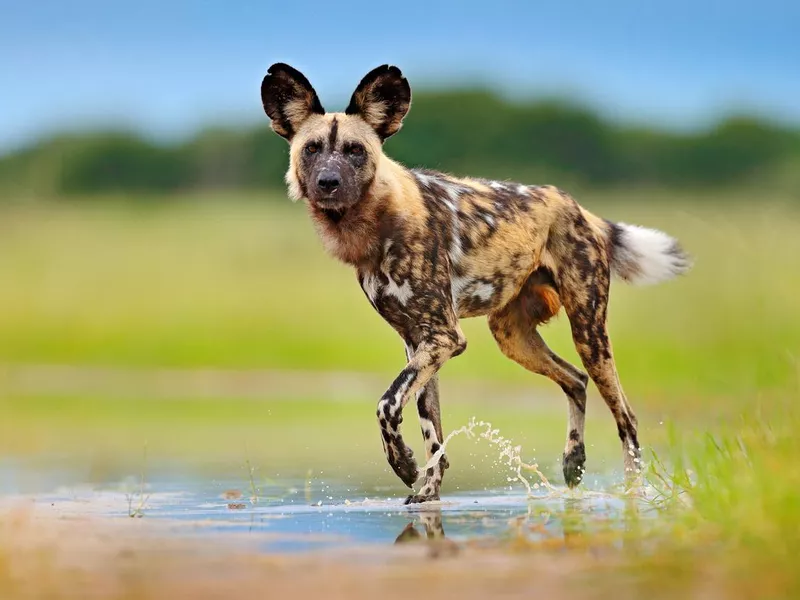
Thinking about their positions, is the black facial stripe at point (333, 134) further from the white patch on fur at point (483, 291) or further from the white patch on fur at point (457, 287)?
the white patch on fur at point (483, 291)

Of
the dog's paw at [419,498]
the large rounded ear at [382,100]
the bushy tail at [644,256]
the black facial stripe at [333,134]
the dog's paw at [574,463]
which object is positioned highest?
the large rounded ear at [382,100]

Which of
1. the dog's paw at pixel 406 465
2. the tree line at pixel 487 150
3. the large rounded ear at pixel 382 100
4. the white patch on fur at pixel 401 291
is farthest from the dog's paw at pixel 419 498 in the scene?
the tree line at pixel 487 150

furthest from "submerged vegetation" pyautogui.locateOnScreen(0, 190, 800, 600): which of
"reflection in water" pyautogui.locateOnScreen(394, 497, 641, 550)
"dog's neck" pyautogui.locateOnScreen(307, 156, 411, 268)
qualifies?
"dog's neck" pyautogui.locateOnScreen(307, 156, 411, 268)

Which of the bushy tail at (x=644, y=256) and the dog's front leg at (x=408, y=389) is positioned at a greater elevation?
the bushy tail at (x=644, y=256)

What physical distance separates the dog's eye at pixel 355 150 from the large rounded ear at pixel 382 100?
215mm

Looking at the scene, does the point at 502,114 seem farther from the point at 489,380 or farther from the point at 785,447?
the point at 785,447

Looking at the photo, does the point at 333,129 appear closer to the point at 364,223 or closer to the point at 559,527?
the point at 364,223

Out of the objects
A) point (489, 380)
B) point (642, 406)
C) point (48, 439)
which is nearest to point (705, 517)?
point (48, 439)

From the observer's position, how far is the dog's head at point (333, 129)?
6320 mm

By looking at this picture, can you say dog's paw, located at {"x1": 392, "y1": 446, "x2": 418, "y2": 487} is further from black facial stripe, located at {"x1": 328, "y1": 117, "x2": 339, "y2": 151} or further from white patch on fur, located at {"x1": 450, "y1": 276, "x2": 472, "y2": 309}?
black facial stripe, located at {"x1": 328, "y1": 117, "x2": 339, "y2": 151}

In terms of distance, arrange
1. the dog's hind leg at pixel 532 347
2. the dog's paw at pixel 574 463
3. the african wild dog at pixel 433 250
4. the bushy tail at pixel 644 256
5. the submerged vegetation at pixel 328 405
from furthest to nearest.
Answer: the bushy tail at pixel 644 256 → the dog's hind leg at pixel 532 347 → the dog's paw at pixel 574 463 → the african wild dog at pixel 433 250 → the submerged vegetation at pixel 328 405

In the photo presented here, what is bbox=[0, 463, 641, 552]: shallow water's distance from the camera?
16.5 ft

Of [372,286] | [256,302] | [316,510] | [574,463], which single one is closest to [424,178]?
[372,286]

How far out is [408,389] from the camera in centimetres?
622
